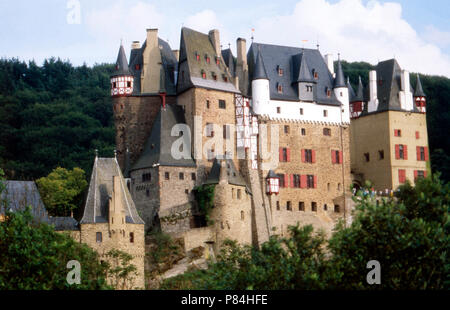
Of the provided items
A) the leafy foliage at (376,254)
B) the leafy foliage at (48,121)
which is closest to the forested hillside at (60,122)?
the leafy foliage at (48,121)

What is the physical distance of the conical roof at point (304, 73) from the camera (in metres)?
71.6

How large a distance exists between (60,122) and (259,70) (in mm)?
31400

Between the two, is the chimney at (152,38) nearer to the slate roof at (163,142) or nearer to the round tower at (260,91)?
the slate roof at (163,142)

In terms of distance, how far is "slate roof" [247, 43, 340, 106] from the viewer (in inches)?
2807

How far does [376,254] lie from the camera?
132 ft

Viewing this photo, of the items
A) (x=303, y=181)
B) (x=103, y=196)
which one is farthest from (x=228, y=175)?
(x=103, y=196)

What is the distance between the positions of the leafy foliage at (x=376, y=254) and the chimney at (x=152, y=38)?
95.1 ft

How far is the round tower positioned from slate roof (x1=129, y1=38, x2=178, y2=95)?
5648 mm

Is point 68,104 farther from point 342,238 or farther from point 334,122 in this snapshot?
point 342,238

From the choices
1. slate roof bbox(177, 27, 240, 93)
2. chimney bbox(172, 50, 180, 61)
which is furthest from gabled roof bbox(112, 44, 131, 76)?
chimney bbox(172, 50, 180, 61)

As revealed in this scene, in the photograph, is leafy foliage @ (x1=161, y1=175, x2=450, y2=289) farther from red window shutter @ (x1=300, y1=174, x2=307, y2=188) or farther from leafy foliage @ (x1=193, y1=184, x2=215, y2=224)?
red window shutter @ (x1=300, y1=174, x2=307, y2=188)

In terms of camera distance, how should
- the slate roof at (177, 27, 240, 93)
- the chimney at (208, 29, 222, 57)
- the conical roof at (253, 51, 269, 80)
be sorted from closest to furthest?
1. the slate roof at (177, 27, 240, 93)
2. the chimney at (208, 29, 222, 57)
3. the conical roof at (253, 51, 269, 80)

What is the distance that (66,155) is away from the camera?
9088cm
